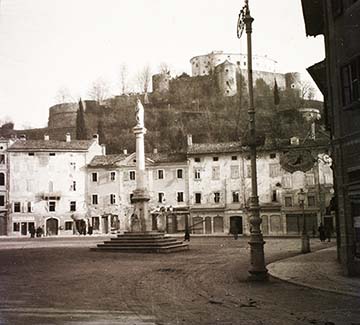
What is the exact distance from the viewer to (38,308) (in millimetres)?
8242

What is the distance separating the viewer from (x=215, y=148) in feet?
125

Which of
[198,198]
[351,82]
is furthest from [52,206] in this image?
[351,82]

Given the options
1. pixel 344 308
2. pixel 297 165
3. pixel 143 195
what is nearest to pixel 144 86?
pixel 143 195

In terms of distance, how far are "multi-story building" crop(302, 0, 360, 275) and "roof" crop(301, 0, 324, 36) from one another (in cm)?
104

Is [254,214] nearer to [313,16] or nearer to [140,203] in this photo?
[313,16]

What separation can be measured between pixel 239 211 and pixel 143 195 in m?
11.4

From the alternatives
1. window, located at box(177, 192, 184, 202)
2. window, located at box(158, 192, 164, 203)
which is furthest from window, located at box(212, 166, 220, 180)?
window, located at box(158, 192, 164, 203)

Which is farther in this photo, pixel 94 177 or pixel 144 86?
pixel 94 177

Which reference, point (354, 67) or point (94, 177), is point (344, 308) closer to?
point (354, 67)

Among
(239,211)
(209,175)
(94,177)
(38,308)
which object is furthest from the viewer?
(94,177)

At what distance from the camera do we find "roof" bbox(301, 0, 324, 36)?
13680 mm

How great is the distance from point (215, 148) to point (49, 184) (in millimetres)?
13289

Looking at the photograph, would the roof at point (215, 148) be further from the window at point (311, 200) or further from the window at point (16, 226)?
the window at point (16, 226)

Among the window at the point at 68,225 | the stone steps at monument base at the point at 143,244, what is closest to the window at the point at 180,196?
the window at the point at 68,225
